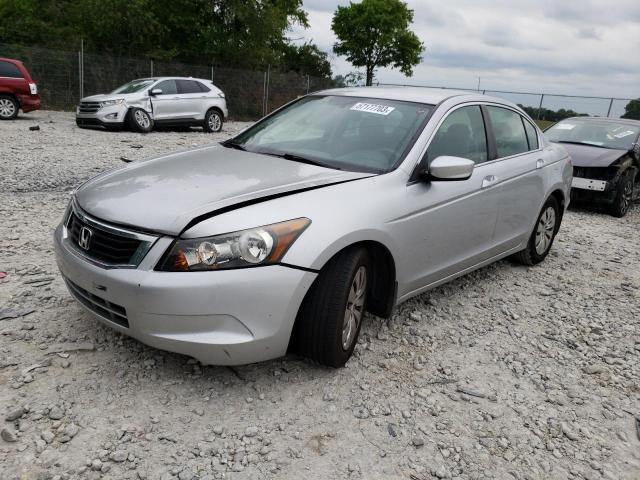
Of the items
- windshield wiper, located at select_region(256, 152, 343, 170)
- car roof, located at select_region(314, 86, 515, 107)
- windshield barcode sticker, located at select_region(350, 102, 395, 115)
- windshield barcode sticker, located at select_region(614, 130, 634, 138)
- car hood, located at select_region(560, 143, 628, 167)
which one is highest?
car roof, located at select_region(314, 86, 515, 107)

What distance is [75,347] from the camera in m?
3.13

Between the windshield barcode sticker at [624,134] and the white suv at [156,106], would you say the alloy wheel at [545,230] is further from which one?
the white suv at [156,106]

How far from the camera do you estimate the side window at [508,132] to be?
4.40 metres

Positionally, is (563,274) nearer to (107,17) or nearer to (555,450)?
(555,450)

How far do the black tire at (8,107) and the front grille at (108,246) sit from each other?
43.2 feet

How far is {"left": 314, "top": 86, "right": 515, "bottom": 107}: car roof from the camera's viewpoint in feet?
12.9

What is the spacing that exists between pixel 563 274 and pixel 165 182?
3.89 m

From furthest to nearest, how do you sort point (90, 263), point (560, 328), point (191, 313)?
point (560, 328)
point (90, 263)
point (191, 313)

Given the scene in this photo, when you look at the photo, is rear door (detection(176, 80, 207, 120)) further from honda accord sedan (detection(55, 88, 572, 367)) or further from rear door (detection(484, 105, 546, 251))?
rear door (detection(484, 105, 546, 251))

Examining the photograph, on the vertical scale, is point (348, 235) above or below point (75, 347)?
above

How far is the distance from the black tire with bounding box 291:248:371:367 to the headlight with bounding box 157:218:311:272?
326 millimetres

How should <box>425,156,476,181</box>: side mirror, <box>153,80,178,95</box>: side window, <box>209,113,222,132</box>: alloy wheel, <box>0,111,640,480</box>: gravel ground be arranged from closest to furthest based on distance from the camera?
<box>0,111,640,480</box>: gravel ground, <box>425,156,476,181</box>: side mirror, <box>153,80,178,95</box>: side window, <box>209,113,222,132</box>: alloy wheel

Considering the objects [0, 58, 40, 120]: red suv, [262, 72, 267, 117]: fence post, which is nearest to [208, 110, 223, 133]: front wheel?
[0, 58, 40, 120]: red suv

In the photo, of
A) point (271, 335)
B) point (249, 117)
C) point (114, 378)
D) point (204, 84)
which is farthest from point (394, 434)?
point (249, 117)
